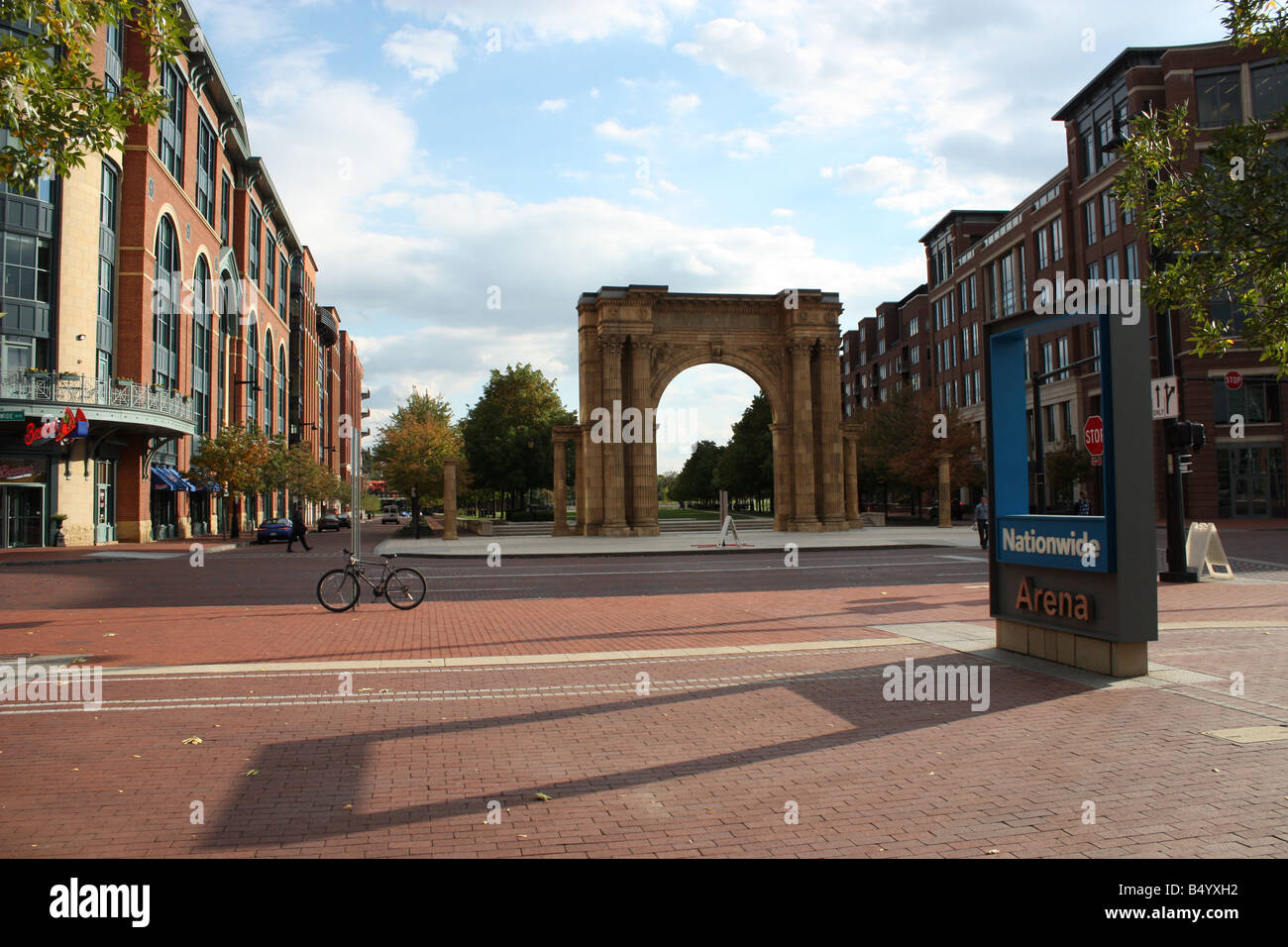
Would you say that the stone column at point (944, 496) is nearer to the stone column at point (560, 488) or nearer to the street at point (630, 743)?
the stone column at point (560, 488)

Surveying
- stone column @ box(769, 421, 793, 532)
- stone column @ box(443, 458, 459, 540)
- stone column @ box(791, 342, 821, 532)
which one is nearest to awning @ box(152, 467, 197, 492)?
stone column @ box(443, 458, 459, 540)

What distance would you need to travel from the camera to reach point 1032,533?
935cm

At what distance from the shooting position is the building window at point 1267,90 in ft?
146

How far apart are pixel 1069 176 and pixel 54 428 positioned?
57502mm

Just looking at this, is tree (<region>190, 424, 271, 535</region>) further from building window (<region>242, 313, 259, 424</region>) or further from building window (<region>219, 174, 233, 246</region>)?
building window (<region>242, 313, 259, 424</region>)

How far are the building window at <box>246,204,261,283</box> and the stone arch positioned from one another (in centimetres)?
3130

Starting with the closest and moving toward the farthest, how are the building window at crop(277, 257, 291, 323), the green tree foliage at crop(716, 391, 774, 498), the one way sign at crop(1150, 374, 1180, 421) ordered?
the one way sign at crop(1150, 374, 1180, 421), the green tree foliage at crop(716, 391, 774, 498), the building window at crop(277, 257, 291, 323)

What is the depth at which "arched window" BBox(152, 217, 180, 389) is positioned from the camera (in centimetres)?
4259

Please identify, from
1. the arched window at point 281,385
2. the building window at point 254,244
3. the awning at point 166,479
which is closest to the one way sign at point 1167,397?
the awning at point 166,479

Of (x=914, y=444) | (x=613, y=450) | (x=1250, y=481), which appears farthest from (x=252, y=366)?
(x=1250, y=481)

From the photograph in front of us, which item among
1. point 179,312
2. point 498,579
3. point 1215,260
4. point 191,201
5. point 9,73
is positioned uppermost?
point 191,201
